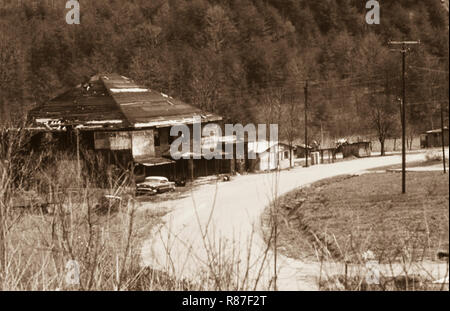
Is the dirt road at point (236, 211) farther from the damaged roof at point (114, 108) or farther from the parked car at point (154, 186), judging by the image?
the damaged roof at point (114, 108)

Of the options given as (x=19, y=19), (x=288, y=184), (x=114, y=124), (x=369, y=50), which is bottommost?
(x=288, y=184)

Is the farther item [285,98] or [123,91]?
[285,98]

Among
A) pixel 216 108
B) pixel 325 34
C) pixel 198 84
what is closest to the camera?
pixel 325 34

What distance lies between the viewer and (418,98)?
17.9 m

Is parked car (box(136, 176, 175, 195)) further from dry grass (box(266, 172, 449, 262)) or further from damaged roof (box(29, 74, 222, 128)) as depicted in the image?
dry grass (box(266, 172, 449, 262))

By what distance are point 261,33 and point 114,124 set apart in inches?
178

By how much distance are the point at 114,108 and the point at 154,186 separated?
383cm

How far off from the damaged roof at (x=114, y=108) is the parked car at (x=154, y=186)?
2.30 m

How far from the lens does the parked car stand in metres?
14.4

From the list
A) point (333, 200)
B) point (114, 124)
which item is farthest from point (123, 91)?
point (333, 200)

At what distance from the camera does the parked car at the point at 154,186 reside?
1438cm

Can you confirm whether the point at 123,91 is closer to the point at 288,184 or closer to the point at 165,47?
the point at 165,47

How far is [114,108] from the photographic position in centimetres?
1767

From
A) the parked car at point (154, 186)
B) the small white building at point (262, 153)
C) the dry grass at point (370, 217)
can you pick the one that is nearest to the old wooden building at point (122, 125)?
the parked car at point (154, 186)
